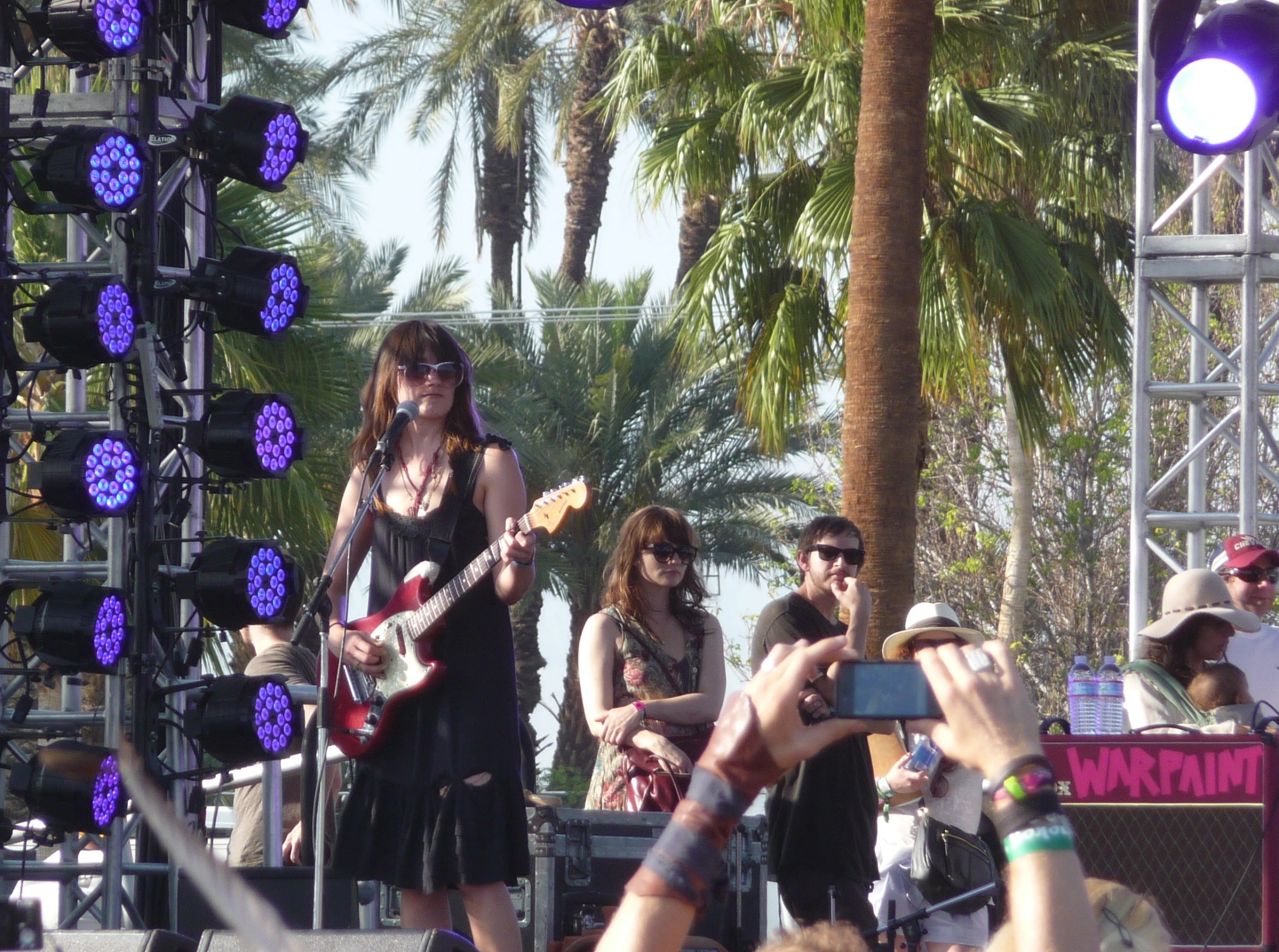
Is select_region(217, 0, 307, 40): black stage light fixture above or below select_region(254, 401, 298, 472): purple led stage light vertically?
above

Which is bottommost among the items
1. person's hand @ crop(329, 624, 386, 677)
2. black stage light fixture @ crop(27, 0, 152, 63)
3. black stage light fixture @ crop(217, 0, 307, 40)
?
person's hand @ crop(329, 624, 386, 677)

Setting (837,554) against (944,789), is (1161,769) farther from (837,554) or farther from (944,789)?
(837,554)

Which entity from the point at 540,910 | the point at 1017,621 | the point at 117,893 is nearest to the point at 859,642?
the point at 540,910

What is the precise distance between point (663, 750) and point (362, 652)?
1.07 m

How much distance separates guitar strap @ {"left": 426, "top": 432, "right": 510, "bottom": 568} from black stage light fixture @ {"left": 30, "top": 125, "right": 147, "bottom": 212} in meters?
1.49

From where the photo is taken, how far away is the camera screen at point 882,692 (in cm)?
145

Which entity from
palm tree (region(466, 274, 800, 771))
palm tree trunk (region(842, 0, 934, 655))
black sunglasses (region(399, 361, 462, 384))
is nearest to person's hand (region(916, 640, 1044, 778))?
black sunglasses (region(399, 361, 462, 384))

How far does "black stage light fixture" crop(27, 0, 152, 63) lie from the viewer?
4754 millimetres

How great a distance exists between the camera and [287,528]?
36.4 ft

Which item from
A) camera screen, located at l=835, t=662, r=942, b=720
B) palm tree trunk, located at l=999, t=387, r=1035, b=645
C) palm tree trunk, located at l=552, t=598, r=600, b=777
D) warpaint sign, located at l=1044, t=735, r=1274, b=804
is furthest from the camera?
palm tree trunk, located at l=999, t=387, r=1035, b=645

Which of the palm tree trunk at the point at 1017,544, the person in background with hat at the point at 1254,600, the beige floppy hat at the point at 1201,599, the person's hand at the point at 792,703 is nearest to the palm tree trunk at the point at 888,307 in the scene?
the person in background with hat at the point at 1254,600

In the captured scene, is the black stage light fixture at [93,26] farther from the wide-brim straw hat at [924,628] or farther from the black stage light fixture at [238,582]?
the wide-brim straw hat at [924,628]

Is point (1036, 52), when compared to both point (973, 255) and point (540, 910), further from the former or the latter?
point (540, 910)

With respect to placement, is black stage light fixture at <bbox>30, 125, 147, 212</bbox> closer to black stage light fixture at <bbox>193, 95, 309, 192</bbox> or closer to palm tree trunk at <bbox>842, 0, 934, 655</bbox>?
black stage light fixture at <bbox>193, 95, 309, 192</bbox>
